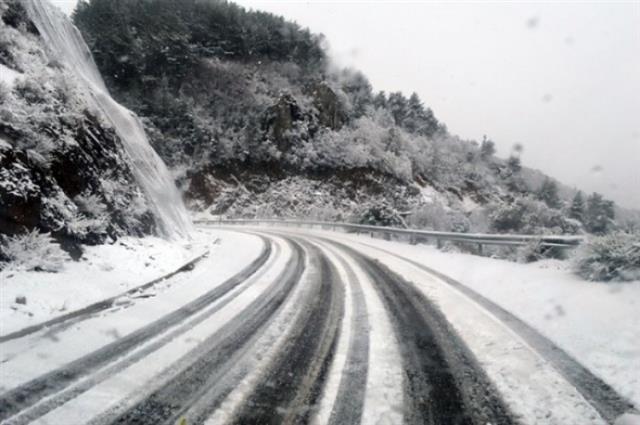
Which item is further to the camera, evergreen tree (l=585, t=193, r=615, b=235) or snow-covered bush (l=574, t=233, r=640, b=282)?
A: evergreen tree (l=585, t=193, r=615, b=235)

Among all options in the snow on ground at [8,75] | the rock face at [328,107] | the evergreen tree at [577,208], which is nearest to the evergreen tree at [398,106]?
the rock face at [328,107]

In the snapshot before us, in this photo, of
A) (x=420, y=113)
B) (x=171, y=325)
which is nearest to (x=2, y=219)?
(x=171, y=325)

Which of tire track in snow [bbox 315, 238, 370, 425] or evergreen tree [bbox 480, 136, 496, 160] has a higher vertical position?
evergreen tree [bbox 480, 136, 496, 160]

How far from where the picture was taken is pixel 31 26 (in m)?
9.77

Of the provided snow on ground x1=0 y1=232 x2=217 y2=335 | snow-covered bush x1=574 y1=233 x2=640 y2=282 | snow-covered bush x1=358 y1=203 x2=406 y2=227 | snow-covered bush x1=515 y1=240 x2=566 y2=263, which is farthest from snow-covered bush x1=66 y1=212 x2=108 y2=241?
snow-covered bush x1=358 y1=203 x2=406 y2=227

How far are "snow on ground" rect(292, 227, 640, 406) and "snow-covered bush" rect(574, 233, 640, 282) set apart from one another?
0.66ft

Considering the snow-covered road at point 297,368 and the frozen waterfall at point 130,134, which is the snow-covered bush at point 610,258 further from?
the frozen waterfall at point 130,134

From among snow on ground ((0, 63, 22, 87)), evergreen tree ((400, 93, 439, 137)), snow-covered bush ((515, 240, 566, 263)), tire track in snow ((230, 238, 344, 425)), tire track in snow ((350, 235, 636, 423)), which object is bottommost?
tire track in snow ((230, 238, 344, 425))

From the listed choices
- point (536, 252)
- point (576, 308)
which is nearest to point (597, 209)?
point (536, 252)

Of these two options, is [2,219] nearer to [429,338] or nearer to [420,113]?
[429,338]

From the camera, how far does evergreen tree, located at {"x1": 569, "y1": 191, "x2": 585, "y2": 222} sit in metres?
47.0

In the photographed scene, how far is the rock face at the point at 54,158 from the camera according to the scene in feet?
19.5

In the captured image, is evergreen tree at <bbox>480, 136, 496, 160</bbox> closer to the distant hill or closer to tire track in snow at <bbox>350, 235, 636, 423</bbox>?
the distant hill

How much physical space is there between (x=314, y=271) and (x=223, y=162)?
34932mm
